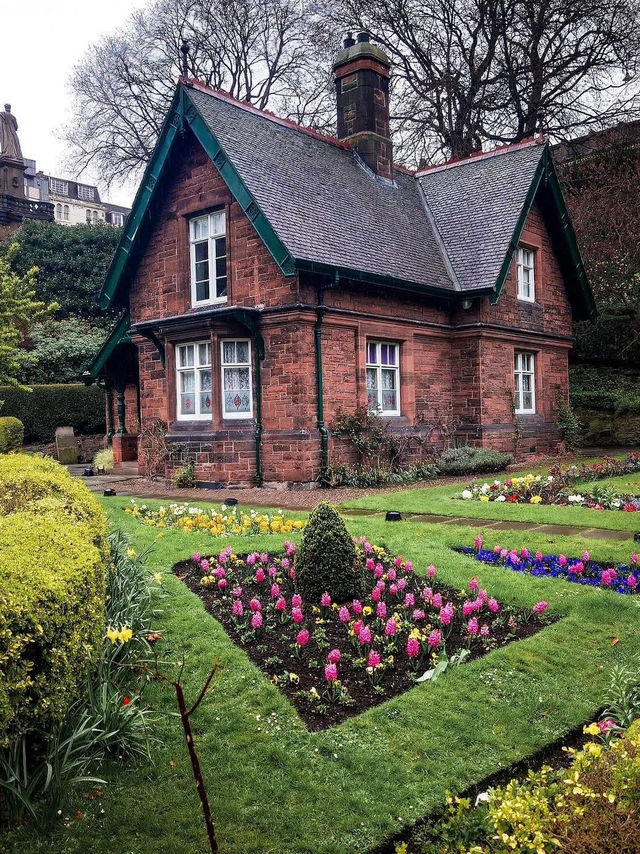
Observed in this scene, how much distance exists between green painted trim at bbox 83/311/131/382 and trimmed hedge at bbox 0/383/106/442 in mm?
5495

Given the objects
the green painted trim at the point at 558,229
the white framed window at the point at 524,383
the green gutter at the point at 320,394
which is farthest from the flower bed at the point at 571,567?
the white framed window at the point at 524,383

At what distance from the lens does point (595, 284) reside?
23281 mm

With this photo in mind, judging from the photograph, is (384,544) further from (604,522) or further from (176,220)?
(176,220)

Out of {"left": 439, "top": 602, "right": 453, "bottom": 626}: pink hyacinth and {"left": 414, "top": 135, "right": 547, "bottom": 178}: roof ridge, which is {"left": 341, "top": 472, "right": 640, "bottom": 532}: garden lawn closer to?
{"left": 439, "top": 602, "right": 453, "bottom": 626}: pink hyacinth

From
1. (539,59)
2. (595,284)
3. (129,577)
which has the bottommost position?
(129,577)

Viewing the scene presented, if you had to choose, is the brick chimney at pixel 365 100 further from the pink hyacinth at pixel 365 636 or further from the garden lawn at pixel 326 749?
the pink hyacinth at pixel 365 636

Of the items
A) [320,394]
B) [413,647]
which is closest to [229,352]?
[320,394]

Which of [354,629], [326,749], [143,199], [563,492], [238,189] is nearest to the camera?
[326,749]

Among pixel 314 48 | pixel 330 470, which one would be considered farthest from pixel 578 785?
pixel 314 48

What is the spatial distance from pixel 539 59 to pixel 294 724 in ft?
100

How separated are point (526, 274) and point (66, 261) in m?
21.1

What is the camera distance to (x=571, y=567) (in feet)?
21.0

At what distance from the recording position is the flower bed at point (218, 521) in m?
8.27

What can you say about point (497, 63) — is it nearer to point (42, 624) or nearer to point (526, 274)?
point (526, 274)
